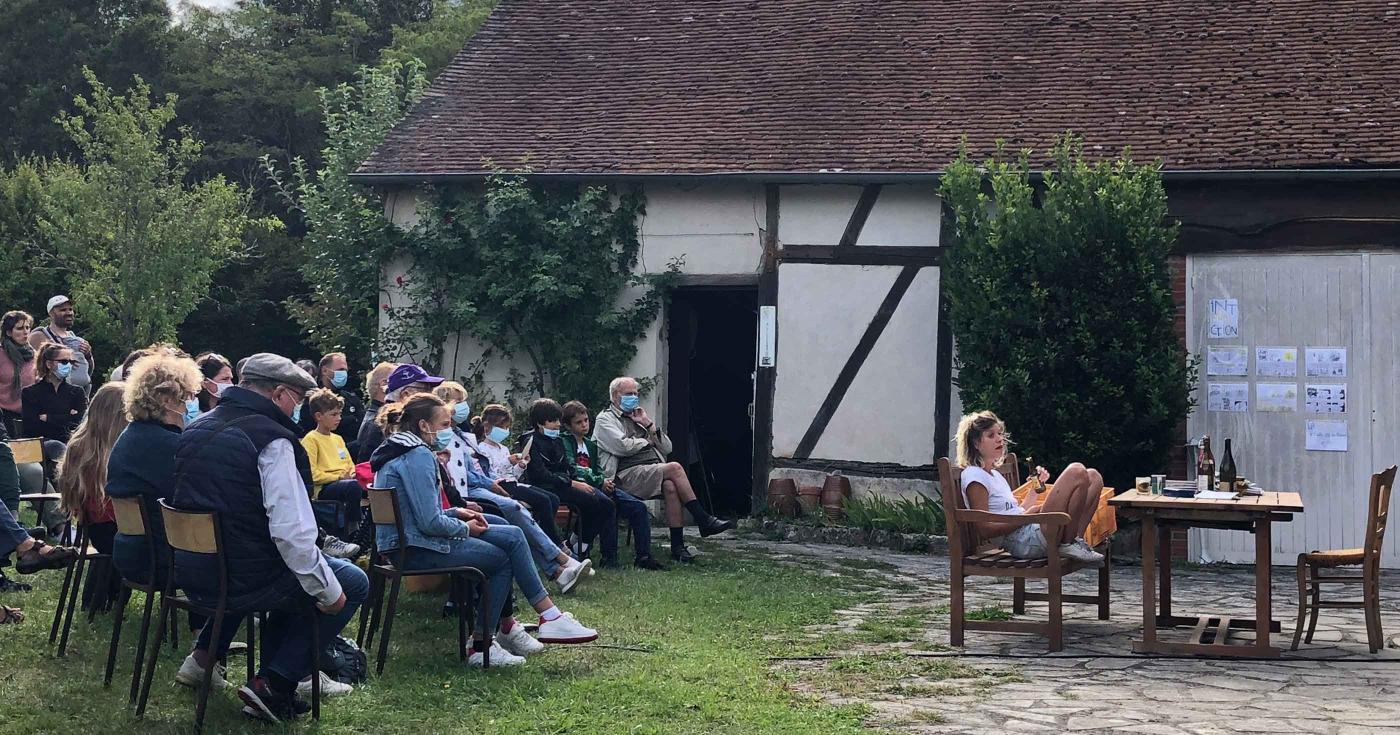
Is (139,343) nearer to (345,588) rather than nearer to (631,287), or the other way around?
(631,287)

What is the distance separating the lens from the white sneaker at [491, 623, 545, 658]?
7.81 metres

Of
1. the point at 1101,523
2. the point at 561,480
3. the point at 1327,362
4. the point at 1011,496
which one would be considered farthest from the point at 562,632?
the point at 1327,362

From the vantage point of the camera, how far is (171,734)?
6055mm

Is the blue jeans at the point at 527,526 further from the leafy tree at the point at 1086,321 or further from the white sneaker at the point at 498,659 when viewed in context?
the leafy tree at the point at 1086,321

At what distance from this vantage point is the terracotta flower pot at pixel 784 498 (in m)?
14.4

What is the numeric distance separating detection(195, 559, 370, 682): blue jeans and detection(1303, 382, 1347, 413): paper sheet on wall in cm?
868

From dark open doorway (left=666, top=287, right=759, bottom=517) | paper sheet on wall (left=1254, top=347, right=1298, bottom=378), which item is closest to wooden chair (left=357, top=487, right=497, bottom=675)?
paper sheet on wall (left=1254, top=347, right=1298, bottom=378)

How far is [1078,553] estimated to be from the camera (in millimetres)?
8492

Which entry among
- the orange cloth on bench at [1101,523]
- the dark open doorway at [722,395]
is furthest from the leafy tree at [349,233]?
the orange cloth on bench at [1101,523]

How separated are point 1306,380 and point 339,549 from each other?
7.78 metres

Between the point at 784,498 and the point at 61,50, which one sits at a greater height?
the point at 61,50

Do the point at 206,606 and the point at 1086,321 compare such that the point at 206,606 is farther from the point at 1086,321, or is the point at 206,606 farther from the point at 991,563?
the point at 1086,321

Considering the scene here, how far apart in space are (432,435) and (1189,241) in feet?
24.6

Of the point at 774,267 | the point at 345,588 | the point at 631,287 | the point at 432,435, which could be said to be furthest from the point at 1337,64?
the point at 345,588
